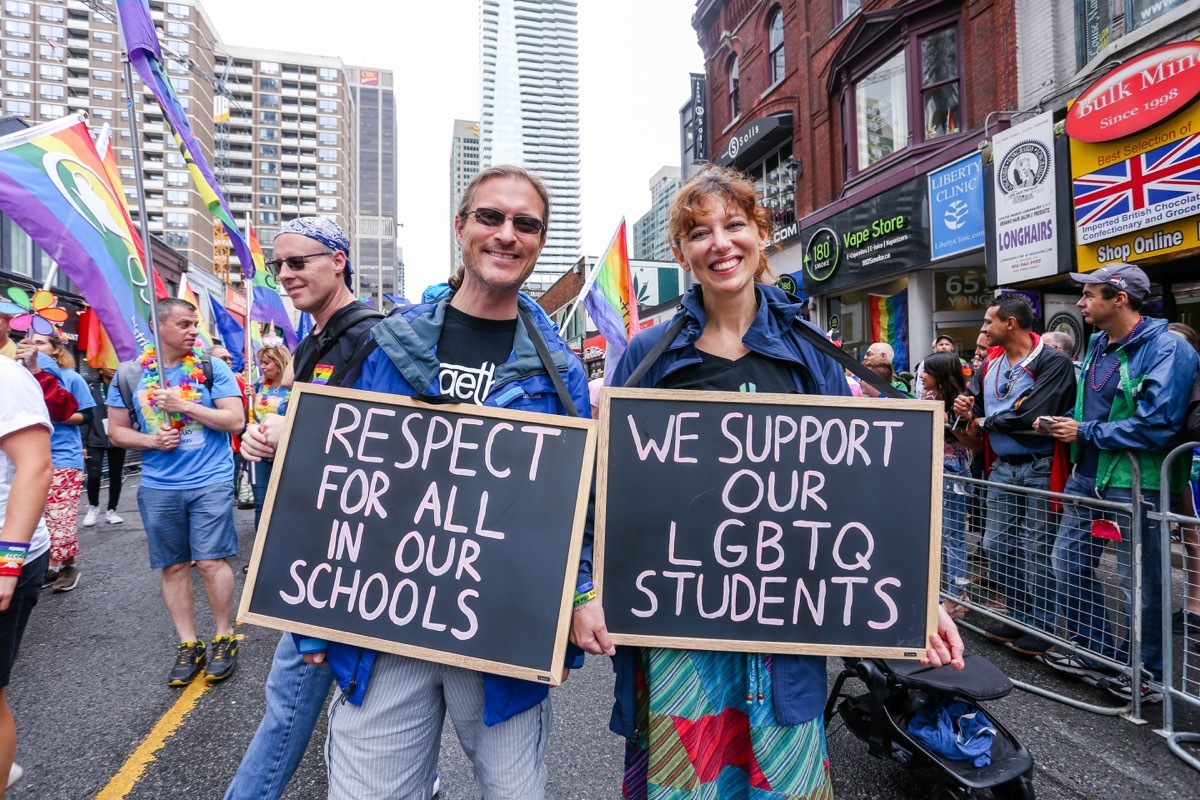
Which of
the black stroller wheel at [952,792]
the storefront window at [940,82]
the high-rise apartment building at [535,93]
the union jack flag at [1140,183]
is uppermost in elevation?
the high-rise apartment building at [535,93]

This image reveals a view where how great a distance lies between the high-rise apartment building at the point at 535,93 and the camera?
4764 inches

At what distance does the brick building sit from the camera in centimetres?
1025

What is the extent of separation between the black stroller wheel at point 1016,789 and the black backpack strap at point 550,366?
199 cm

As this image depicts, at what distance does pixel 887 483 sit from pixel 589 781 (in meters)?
1.84

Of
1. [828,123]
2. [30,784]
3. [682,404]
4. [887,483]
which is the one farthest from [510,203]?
[828,123]

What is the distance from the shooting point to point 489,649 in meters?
1.56

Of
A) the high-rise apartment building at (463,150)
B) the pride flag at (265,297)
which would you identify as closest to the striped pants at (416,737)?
the pride flag at (265,297)

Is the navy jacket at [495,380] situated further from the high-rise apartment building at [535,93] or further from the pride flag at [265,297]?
the high-rise apartment building at [535,93]

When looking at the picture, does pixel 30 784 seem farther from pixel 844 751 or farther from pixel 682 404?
pixel 844 751

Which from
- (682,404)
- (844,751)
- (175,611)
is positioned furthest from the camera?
(175,611)

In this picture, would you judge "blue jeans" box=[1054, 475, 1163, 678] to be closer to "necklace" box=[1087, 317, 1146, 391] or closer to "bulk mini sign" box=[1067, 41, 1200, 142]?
"necklace" box=[1087, 317, 1146, 391]

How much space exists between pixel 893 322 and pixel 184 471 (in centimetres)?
1205

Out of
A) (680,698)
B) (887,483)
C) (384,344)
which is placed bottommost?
(680,698)

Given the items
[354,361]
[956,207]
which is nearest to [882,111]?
[956,207]
